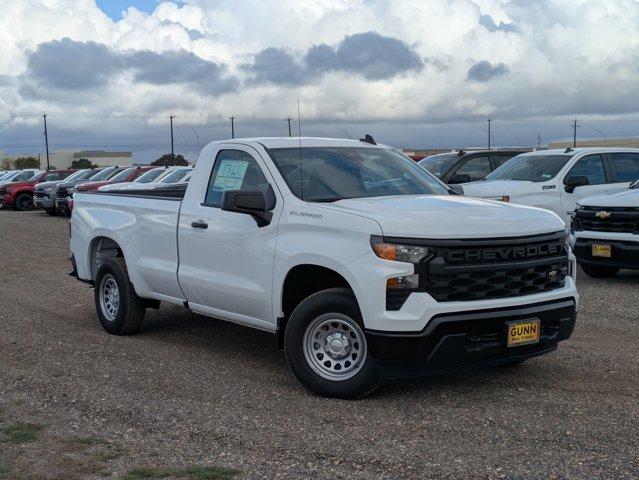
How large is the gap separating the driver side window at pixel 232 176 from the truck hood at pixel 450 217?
37.5 inches

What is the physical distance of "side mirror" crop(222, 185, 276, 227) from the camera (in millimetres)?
6414

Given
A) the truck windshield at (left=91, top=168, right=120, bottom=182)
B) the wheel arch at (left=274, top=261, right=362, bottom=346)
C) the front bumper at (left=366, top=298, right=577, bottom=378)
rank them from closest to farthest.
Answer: the front bumper at (left=366, top=298, right=577, bottom=378) → the wheel arch at (left=274, top=261, right=362, bottom=346) → the truck windshield at (left=91, top=168, right=120, bottom=182)

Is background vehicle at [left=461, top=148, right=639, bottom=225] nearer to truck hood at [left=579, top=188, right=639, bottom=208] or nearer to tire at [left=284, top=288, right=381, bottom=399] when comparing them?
truck hood at [left=579, top=188, right=639, bottom=208]

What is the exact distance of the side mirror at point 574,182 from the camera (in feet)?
43.2

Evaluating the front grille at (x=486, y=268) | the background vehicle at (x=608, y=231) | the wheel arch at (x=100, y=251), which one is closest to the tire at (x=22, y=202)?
the wheel arch at (x=100, y=251)

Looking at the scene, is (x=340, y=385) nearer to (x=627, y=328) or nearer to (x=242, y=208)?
(x=242, y=208)

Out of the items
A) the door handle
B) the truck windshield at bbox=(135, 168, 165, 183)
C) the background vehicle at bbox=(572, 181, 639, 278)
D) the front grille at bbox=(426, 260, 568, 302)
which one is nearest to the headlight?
the front grille at bbox=(426, 260, 568, 302)

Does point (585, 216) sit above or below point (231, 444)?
above

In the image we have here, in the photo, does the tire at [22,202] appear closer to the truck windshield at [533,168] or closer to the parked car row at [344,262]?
the truck windshield at [533,168]

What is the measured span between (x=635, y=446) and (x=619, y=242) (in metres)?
6.40

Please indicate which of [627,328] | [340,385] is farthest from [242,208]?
[627,328]

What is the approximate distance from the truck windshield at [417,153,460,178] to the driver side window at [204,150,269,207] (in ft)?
30.4

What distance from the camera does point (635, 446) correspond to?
4969 millimetres

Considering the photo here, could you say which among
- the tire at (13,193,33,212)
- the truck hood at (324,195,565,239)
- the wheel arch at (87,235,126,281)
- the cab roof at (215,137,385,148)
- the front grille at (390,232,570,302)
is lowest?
the tire at (13,193,33,212)
